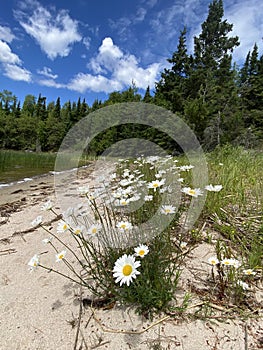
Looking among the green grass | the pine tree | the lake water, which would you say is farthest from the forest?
the green grass

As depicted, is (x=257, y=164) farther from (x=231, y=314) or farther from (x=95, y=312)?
(x=95, y=312)

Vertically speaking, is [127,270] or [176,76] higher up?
[176,76]

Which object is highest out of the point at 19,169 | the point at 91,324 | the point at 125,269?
the point at 125,269

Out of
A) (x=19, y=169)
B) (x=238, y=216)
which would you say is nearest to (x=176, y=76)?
(x=19, y=169)

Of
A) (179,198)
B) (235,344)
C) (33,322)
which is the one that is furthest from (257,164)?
(33,322)

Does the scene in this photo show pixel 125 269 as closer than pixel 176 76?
Yes

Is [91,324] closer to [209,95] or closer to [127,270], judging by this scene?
[127,270]

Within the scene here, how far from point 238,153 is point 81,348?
17.6ft

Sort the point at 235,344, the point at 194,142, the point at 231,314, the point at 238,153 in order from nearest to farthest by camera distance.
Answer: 1. the point at 235,344
2. the point at 231,314
3. the point at 238,153
4. the point at 194,142

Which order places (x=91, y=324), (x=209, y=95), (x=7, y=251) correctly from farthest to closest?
(x=209, y=95) → (x=7, y=251) → (x=91, y=324)

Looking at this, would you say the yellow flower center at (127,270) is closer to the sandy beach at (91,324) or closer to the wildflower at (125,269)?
the wildflower at (125,269)

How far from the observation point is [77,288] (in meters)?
1.33

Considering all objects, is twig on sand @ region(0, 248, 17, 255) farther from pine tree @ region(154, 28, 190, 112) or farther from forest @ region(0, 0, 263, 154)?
pine tree @ region(154, 28, 190, 112)

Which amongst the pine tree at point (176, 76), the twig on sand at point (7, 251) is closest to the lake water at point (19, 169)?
the twig on sand at point (7, 251)
